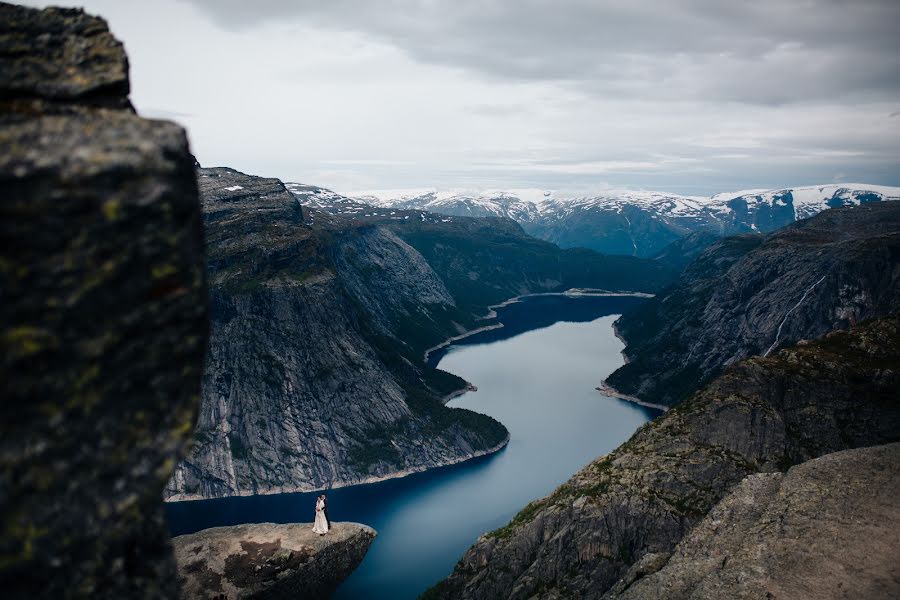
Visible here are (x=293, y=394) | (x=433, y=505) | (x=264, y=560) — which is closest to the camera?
(x=264, y=560)

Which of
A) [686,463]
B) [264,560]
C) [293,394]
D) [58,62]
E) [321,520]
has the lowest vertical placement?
[293,394]

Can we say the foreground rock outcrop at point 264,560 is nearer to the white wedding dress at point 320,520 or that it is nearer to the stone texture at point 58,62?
the white wedding dress at point 320,520

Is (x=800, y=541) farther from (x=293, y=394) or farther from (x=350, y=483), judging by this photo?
(x=293, y=394)

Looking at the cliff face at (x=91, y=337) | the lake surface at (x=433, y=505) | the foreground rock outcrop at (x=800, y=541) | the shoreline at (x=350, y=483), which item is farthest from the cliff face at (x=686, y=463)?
the shoreline at (x=350, y=483)

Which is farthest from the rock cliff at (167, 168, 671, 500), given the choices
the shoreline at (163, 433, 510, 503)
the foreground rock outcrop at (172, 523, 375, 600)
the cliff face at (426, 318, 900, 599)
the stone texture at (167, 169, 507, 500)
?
the foreground rock outcrop at (172, 523, 375, 600)

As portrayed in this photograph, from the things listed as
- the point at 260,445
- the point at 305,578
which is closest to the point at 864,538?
the point at 305,578

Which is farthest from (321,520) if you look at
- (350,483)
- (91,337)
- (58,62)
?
(350,483)
